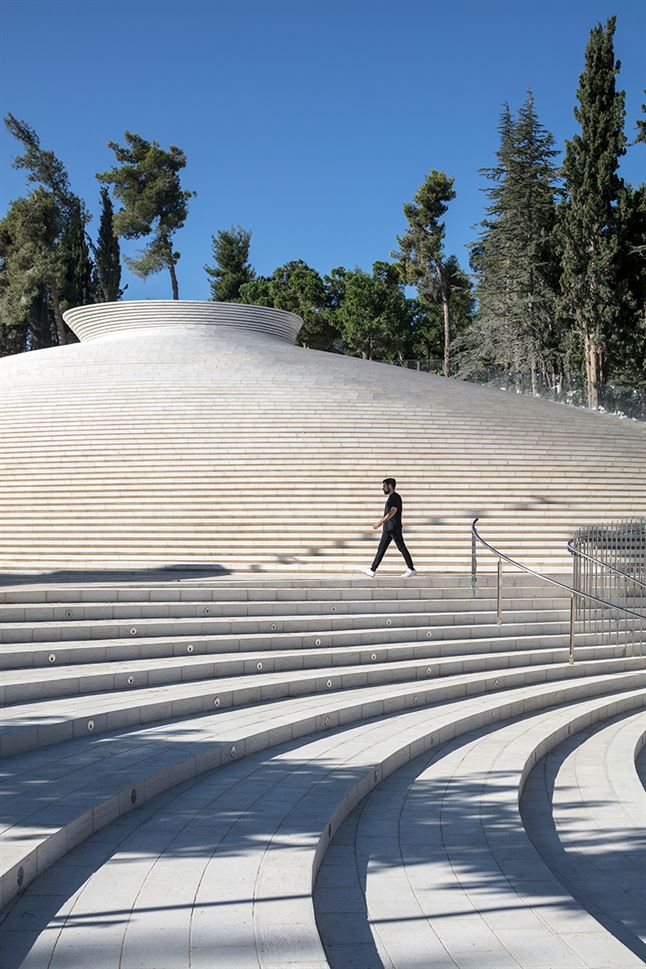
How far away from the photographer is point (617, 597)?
1158cm

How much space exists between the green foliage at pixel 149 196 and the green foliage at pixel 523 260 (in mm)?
15915

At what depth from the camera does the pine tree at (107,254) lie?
44.2 metres

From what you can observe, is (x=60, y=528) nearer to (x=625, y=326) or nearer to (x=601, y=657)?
(x=601, y=657)

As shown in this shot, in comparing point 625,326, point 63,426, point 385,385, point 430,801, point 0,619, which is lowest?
point 430,801

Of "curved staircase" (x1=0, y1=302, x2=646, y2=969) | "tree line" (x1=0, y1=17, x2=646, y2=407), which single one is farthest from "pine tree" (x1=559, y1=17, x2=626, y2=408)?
"curved staircase" (x1=0, y1=302, x2=646, y2=969)

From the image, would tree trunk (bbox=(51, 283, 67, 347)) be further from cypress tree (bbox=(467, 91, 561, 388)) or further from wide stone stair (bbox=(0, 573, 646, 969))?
wide stone stair (bbox=(0, 573, 646, 969))

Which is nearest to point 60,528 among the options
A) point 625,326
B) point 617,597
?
point 617,597

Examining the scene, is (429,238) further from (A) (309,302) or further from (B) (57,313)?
(B) (57,313)

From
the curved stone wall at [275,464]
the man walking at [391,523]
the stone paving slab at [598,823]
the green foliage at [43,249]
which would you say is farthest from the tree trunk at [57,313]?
the stone paving slab at [598,823]

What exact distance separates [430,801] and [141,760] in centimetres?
173

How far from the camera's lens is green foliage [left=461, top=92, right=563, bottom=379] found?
116ft

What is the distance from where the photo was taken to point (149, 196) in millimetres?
45719

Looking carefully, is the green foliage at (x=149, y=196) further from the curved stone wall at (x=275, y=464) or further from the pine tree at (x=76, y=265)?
the curved stone wall at (x=275, y=464)

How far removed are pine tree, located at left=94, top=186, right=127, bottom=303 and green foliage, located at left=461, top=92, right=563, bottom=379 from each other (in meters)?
17.4
